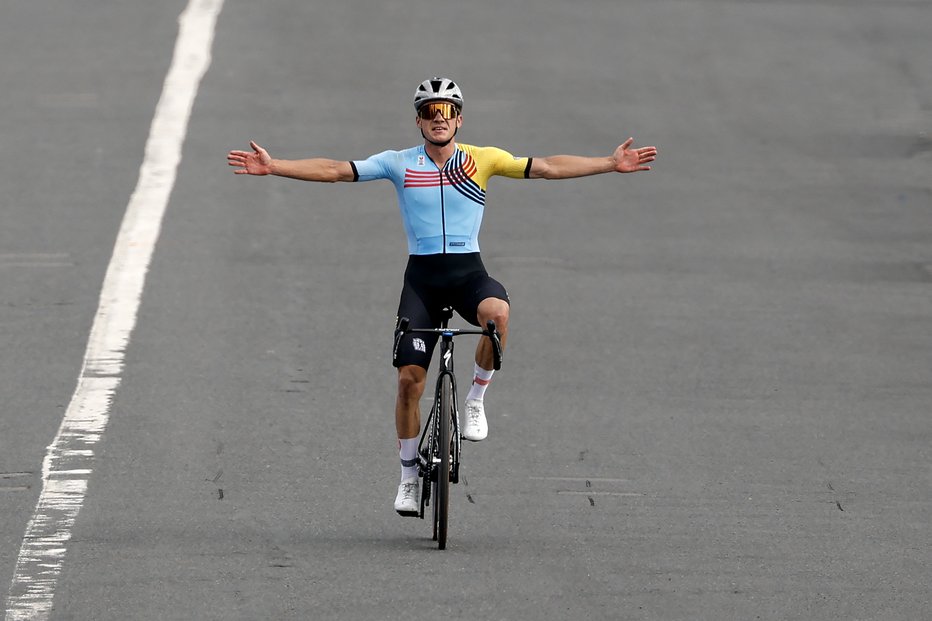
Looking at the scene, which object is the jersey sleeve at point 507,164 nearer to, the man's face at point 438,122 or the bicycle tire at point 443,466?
the man's face at point 438,122

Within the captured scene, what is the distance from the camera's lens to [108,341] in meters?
13.7

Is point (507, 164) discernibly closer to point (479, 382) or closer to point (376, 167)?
point (376, 167)

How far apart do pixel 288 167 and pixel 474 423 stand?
6.76 ft

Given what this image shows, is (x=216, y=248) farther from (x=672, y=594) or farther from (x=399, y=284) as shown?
(x=672, y=594)

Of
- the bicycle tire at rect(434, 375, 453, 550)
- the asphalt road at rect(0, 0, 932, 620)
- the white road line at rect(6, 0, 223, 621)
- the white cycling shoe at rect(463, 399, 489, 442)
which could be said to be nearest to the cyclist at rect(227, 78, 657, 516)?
the bicycle tire at rect(434, 375, 453, 550)

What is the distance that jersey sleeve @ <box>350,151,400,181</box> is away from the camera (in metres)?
10.2

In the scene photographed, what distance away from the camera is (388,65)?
21.5m

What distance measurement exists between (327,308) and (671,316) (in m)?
2.96

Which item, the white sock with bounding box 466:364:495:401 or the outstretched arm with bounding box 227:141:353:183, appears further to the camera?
the white sock with bounding box 466:364:495:401

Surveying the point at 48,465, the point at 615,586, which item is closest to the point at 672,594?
the point at 615,586

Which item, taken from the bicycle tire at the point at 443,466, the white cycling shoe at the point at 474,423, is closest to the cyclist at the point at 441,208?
the bicycle tire at the point at 443,466

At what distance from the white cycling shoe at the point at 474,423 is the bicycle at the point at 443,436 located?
408 mm

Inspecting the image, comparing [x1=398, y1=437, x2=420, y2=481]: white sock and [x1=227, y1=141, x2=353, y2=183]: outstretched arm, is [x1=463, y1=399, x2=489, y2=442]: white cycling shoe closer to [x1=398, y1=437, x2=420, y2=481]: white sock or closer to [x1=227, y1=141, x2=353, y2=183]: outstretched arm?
[x1=398, y1=437, x2=420, y2=481]: white sock

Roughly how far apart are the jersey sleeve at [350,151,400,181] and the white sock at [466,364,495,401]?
1.38 m
